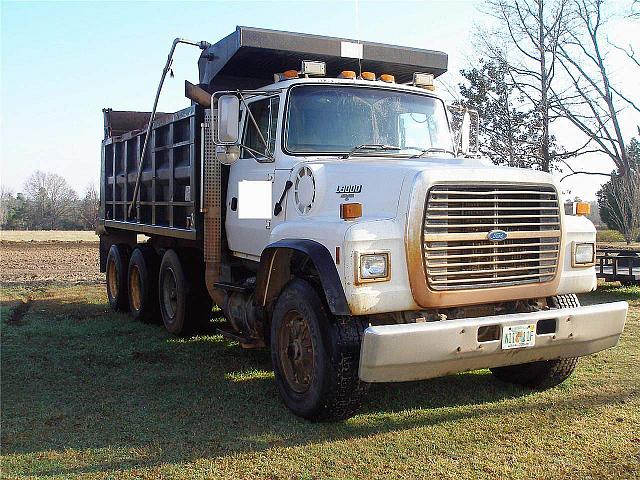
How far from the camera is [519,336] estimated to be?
4.94 meters

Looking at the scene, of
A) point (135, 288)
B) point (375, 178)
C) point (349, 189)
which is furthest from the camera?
point (135, 288)

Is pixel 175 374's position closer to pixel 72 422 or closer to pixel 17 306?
pixel 72 422

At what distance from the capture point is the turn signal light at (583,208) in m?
5.84

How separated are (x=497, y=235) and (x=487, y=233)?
0.09 meters

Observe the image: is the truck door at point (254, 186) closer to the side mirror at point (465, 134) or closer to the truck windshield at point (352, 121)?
the truck windshield at point (352, 121)

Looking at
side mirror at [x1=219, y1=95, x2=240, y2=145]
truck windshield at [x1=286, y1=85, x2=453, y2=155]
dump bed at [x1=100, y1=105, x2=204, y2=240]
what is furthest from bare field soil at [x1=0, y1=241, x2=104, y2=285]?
truck windshield at [x1=286, y1=85, x2=453, y2=155]

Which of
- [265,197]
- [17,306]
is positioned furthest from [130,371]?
[17,306]

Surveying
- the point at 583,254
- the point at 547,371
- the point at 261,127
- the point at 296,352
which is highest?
the point at 261,127

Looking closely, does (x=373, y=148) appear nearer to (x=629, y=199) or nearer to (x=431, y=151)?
(x=431, y=151)

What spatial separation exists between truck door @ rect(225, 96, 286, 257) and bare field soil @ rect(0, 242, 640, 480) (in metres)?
1.31

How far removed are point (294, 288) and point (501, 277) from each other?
5.02ft

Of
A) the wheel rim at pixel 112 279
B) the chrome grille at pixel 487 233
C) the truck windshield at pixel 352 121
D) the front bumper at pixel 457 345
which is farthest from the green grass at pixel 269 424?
the wheel rim at pixel 112 279

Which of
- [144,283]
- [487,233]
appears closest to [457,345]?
[487,233]

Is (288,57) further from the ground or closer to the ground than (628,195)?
further from the ground
